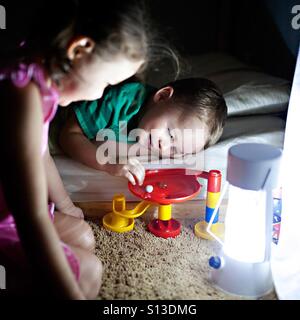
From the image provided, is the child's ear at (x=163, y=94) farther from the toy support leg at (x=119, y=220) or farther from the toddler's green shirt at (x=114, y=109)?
the toy support leg at (x=119, y=220)

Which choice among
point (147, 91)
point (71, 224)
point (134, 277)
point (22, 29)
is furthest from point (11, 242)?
point (22, 29)

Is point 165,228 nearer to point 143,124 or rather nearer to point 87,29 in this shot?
point 143,124

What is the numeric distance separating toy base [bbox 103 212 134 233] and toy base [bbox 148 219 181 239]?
0.19 ft

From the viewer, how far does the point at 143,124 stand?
1.29 m

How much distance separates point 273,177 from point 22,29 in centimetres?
128

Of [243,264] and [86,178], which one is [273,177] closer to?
[243,264]

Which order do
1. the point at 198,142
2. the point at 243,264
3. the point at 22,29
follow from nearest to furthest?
the point at 243,264 → the point at 198,142 → the point at 22,29

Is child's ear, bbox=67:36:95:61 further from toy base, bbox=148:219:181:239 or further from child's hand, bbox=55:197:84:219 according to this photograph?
toy base, bbox=148:219:181:239

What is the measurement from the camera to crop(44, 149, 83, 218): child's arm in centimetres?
112

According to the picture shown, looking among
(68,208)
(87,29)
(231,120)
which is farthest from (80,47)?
(231,120)

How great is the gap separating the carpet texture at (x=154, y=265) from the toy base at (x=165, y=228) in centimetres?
1

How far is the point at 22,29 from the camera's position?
1.80m

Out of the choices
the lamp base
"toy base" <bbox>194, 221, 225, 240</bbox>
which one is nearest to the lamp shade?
the lamp base

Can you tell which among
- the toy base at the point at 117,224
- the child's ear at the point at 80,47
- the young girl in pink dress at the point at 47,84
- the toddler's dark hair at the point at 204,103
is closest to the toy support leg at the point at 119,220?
the toy base at the point at 117,224
